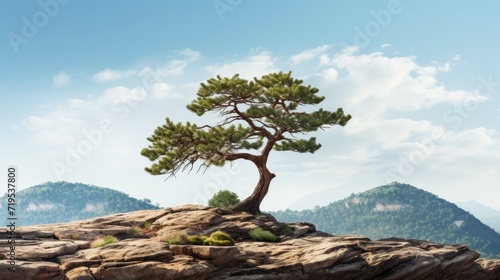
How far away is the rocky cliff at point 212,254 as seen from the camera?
2045 cm

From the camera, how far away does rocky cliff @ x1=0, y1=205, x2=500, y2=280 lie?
805 inches

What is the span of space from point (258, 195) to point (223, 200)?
262 centimetres

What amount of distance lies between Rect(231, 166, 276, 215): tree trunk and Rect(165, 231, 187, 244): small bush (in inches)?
328

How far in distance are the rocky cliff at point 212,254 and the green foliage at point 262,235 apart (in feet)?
1.54

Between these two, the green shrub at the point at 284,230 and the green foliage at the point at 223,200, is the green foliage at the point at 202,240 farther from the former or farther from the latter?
the green foliage at the point at 223,200

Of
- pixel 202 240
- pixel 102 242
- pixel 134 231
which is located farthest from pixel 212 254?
pixel 134 231

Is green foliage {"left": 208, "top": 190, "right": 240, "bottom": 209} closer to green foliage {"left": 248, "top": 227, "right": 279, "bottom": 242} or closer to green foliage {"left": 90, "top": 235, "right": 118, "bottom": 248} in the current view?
green foliage {"left": 248, "top": 227, "right": 279, "bottom": 242}

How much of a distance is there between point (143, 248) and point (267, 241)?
8.50 meters

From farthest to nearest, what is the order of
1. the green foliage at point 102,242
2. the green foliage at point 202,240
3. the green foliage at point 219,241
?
the green foliage at point 102,242 < the green foliage at point 202,240 < the green foliage at point 219,241

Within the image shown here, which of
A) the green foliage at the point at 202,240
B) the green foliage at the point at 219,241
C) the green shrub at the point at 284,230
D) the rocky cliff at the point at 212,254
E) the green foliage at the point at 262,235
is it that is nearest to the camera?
the rocky cliff at the point at 212,254

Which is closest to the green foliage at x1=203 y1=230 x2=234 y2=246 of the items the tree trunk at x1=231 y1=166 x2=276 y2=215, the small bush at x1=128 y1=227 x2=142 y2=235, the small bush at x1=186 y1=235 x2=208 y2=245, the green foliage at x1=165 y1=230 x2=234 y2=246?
the green foliage at x1=165 y1=230 x2=234 y2=246

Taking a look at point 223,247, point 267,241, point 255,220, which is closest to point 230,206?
point 255,220

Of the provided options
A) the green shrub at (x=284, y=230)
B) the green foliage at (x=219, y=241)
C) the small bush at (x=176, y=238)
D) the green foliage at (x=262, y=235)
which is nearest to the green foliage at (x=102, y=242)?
the small bush at (x=176, y=238)

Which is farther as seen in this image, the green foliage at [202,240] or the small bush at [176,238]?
the small bush at [176,238]
